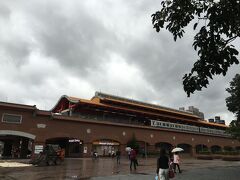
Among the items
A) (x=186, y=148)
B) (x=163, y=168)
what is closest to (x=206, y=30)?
(x=163, y=168)

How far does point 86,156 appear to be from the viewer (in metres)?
40.3

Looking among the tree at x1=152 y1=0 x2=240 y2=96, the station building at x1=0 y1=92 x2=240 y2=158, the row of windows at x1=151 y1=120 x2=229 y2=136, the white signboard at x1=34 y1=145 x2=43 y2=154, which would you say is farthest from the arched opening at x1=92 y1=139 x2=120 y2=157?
the tree at x1=152 y1=0 x2=240 y2=96

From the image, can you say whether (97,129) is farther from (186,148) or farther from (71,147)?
(186,148)

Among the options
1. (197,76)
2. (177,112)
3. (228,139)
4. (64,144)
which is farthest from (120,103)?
(197,76)

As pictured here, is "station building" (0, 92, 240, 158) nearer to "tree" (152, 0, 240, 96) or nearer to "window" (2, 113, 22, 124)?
"window" (2, 113, 22, 124)

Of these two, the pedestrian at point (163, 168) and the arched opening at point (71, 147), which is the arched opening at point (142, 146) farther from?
the pedestrian at point (163, 168)

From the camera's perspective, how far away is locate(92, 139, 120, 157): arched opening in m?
43.9

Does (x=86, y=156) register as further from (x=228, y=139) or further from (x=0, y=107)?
(x=228, y=139)

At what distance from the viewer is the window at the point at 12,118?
1293 inches

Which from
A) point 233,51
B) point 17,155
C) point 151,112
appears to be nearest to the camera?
point 233,51

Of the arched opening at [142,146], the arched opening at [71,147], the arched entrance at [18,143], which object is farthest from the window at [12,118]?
the arched opening at [142,146]

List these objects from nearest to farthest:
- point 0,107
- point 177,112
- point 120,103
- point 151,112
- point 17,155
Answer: point 0,107, point 17,155, point 120,103, point 151,112, point 177,112

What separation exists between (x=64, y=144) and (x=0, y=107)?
616 inches

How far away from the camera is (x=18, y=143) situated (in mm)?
42750
